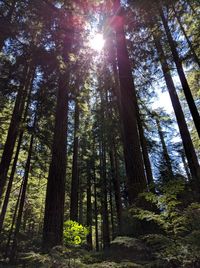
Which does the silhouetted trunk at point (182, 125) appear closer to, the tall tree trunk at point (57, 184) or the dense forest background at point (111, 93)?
the dense forest background at point (111, 93)

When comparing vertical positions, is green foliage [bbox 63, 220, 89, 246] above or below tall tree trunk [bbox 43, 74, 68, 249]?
below

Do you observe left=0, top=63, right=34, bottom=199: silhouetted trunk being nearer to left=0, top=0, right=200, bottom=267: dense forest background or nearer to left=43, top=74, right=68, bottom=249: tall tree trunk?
→ left=0, top=0, right=200, bottom=267: dense forest background

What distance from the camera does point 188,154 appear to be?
9.66 meters

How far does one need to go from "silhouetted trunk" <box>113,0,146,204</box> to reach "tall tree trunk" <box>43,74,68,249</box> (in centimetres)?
214

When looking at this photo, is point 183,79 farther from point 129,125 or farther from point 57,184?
point 57,184

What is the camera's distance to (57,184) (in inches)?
290

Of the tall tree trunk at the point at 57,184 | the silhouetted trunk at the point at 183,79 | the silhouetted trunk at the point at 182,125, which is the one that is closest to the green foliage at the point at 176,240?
the tall tree trunk at the point at 57,184

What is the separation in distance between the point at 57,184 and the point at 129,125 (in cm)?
274

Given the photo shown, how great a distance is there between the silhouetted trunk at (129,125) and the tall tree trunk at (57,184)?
84.4 inches

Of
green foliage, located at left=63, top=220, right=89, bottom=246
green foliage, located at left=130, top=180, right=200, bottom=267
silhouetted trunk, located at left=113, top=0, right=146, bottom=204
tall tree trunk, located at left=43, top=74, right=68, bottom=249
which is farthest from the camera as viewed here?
tall tree trunk, located at left=43, top=74, right=68, bottom=249

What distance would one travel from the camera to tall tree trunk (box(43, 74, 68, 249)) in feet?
21.6

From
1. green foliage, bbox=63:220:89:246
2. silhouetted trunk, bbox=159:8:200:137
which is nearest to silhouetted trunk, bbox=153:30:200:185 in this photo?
silhouetted trunk, bbox=159:8:200:137

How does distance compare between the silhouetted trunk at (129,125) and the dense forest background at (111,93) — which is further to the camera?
the silhouetted trunk at (129,125)

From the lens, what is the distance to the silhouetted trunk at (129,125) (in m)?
6.02
